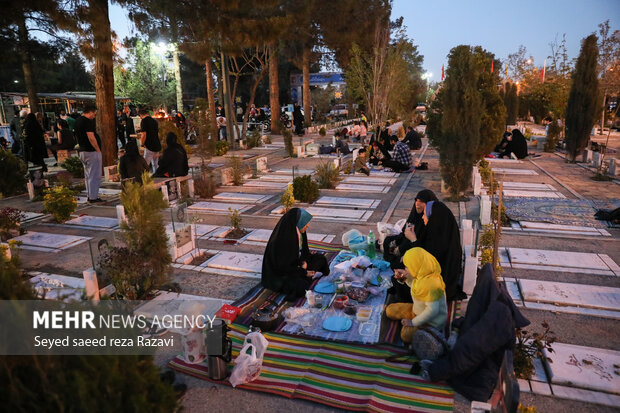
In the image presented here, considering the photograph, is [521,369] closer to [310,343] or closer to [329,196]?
[310,343]

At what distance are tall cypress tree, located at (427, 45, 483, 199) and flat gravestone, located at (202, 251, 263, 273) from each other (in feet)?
16.0

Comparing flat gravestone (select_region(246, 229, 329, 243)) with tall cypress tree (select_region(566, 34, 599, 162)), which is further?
tall cypress tree (select_region(566, 34, 599, 162))

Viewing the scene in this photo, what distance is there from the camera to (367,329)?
4.27 meters

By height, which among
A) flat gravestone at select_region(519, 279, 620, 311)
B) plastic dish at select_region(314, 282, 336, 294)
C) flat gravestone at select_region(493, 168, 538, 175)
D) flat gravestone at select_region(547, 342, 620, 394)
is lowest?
flat gravestone at select_region(547, 342, 620, 394)

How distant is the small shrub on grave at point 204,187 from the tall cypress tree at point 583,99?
11.0 metres

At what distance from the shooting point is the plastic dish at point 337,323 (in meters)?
4.24

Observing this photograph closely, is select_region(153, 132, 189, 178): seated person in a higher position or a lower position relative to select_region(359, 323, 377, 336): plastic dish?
higher

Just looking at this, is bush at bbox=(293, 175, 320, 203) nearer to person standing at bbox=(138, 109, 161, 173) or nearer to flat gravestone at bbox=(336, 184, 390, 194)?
flat gravestone at bbox=(336, 184, 390, 194)

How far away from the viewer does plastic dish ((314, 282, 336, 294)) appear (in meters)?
5.05

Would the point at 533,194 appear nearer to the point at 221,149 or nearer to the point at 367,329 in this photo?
the point at 367,329

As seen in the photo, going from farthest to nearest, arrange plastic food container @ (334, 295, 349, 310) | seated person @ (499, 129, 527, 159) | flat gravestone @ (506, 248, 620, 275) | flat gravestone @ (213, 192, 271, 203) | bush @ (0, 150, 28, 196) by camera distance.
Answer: seated person @ (499, 129, 527, 159)
flat gravestone @ (213, 192, 271, 203)
bush @ (0, 150, 28, 196)
flat gravestone @ (506, 248, 620, 275)
plastic food container @ (334, 295, 349, 310)

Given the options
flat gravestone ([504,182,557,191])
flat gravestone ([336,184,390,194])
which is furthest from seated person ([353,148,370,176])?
flat gravestone ([504,182,557,191])

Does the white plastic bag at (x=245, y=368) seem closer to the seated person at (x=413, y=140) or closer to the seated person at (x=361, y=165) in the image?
the seated person at (x=361, y=165)

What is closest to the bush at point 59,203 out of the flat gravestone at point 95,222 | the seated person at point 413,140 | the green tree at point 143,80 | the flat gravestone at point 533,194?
the flat gravestone at point 95,222
